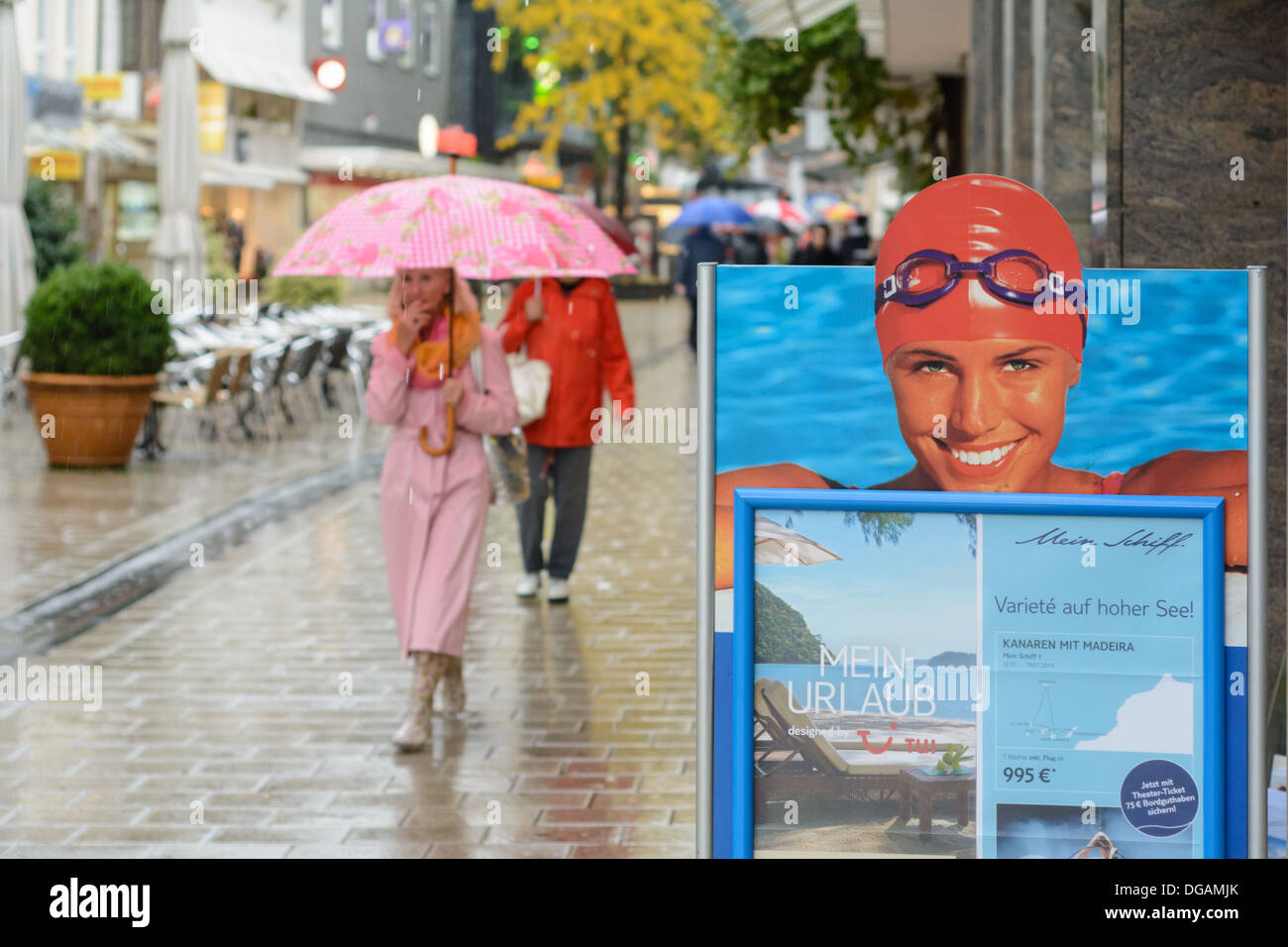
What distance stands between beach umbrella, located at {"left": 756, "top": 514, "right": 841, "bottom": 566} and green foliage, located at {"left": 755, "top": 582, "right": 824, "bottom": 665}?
5 cm

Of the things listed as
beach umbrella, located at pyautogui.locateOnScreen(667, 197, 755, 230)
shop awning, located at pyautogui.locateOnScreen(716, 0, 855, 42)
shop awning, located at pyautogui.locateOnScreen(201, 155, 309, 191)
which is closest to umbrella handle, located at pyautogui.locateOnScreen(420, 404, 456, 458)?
shop awning, located at pyautogui.locateOnScreen(716, 0, 855, 42)

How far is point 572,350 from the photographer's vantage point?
8.80m

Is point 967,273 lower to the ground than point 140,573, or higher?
higher

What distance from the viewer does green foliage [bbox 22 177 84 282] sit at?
2067 centimetres

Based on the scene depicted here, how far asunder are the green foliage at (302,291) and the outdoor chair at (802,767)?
64.1 feet

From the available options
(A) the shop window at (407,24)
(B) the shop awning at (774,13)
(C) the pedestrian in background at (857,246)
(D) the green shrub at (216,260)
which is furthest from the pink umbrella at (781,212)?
(A) the shop window at (407,24)

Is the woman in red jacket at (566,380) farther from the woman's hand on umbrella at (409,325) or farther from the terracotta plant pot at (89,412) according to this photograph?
the terracotta plant pot at (89,412)

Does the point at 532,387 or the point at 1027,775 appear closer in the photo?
the point at 1027,775

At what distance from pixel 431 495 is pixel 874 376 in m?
3.77

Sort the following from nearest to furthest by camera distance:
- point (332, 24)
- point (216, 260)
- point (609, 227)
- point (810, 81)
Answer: point (609, 227), point (810, 81), point (216, 260), point (332, 24)

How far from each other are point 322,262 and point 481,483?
1.10 meters

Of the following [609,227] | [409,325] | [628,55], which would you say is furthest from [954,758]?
[628,55]

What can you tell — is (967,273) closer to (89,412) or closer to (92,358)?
(92,358)

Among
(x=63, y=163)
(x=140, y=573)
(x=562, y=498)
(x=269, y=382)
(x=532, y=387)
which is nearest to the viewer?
(x=532, y=387)
